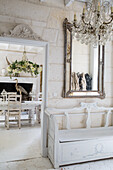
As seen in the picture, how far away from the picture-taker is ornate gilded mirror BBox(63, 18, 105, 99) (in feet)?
10.4

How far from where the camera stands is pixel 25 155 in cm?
306

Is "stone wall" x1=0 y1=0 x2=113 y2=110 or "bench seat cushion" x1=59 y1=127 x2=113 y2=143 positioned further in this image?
"stone wall" x1=0 y1=0 x2=113 y2=110

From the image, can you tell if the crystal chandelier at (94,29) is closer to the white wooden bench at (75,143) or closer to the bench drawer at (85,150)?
the white wooden bench at (75,143)

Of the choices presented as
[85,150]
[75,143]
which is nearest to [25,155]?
[75,143]

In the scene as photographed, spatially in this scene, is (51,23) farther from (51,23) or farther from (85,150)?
(85,150)

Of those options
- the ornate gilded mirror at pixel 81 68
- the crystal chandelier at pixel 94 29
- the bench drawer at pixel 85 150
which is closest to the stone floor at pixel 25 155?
the bench drawer at pixel 85 150

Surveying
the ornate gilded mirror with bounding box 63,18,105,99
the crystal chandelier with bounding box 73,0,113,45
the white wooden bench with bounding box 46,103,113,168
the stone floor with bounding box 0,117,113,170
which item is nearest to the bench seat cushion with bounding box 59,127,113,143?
the white wooden bench with bounding box 46,103,113,168

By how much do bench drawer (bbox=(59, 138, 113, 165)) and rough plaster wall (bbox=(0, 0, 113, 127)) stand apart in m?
0.80

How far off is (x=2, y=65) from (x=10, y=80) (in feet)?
2.52

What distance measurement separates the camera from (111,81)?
3.57 metres

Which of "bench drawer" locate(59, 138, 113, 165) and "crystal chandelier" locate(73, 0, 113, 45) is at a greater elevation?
"crystal chandelier" locate(73, 0, 113, 45)

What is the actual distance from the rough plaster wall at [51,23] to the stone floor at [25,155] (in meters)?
1.04

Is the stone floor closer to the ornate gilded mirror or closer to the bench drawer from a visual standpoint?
the bench drawer

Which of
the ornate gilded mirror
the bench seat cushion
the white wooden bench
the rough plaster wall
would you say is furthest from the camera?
the ornate gilded mirror
